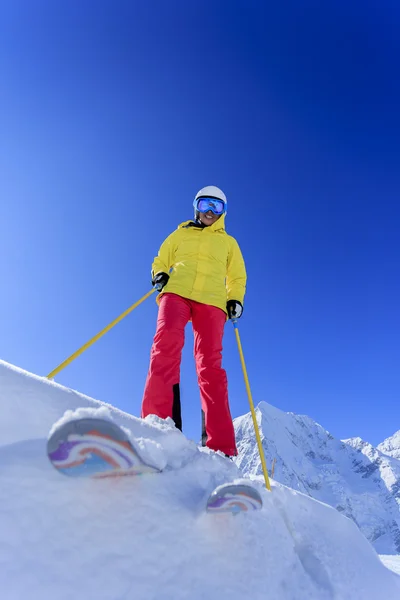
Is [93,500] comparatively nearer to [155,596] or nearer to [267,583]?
[155,596]

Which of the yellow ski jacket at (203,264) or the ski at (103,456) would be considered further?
the yellow ski jacket at (203,264)

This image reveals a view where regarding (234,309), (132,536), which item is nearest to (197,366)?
(234,309)

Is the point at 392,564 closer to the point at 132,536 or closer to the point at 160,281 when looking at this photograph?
the point at 132,536

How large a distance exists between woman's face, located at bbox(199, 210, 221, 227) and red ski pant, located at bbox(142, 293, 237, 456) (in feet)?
4.32

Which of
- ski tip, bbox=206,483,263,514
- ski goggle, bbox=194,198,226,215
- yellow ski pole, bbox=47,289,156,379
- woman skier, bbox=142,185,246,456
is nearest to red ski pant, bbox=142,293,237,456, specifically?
woman skier, bbox=142,185,246,456

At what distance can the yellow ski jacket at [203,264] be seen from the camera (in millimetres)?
4121

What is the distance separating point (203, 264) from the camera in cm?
431

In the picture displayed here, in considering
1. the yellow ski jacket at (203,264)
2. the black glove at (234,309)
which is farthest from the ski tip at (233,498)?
the black glove at (234,309)

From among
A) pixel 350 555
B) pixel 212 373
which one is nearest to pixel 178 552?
pixel 350 555

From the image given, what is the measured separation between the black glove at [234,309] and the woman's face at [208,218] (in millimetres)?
1181

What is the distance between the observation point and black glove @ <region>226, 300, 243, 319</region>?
13.9 ft

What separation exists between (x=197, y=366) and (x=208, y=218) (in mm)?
2072

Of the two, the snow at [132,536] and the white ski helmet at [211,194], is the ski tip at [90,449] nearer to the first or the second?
the snow at [132,536]

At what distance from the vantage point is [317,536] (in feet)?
7.32
